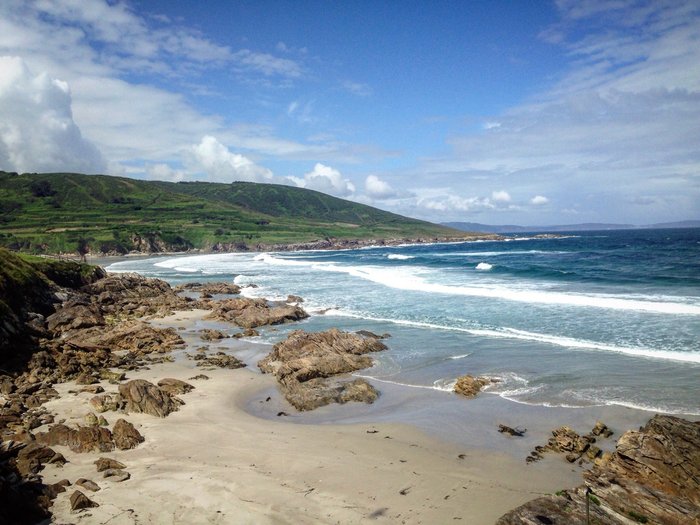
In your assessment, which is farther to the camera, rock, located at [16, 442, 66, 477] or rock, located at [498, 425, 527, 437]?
rock, located at [498, 425, 527, 437]

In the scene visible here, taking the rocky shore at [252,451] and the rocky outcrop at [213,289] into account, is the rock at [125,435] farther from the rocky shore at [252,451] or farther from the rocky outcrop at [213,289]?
the rocky outcrop at [213,289]

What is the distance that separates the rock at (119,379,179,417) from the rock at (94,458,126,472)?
390 centimetres

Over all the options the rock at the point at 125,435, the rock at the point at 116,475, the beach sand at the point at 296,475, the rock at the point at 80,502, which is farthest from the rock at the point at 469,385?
the rock at the point at 80,502

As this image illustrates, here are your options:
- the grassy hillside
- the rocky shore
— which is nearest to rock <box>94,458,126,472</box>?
the rocky shore

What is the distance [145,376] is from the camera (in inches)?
811

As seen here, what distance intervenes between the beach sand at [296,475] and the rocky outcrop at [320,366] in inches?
90.6

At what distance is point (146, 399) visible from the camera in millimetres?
16281

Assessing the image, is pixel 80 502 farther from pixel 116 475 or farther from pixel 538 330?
pixel 538 330

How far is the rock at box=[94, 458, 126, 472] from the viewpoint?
1159 centimetres

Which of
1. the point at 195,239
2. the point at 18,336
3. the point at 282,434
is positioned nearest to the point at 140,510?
the point at 282,434

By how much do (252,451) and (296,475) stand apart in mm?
2118

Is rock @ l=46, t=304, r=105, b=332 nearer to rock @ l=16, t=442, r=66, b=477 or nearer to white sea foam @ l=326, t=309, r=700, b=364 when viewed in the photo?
rock @ l=16, t=442, r=66, b=477

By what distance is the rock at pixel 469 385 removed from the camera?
1756cm

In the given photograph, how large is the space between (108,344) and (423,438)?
2046cm
